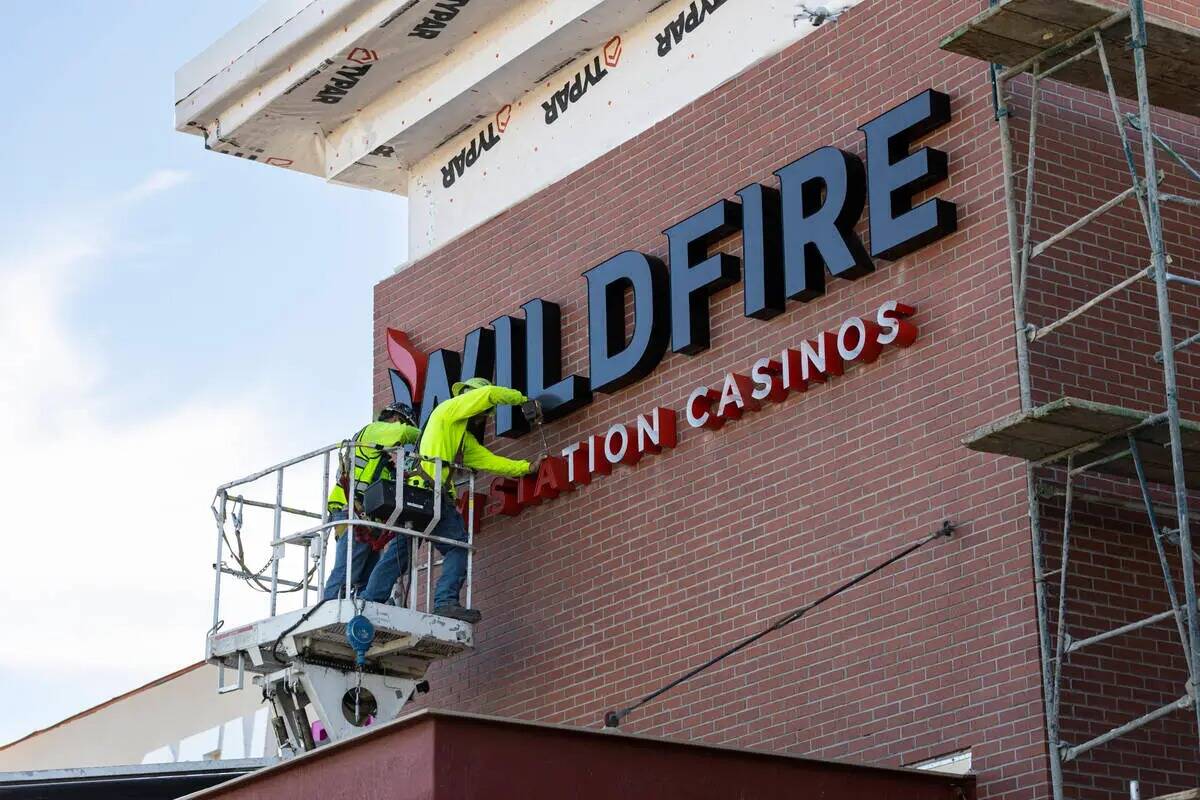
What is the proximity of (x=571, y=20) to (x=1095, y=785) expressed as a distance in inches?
349

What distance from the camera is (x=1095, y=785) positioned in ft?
42.9

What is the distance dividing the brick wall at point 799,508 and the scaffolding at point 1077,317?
0.80 ft

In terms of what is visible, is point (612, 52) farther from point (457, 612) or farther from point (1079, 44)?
point (1079, 44)

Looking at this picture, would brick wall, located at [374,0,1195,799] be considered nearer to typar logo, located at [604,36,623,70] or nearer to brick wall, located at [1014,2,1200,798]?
brick wall, located at [1014,2,1200,798]

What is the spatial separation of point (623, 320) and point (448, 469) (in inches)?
77.4

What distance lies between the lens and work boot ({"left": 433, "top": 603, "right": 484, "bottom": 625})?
57.1 feet

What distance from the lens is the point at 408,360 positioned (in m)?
20.1

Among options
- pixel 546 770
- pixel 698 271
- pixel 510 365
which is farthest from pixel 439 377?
pixel 546 770

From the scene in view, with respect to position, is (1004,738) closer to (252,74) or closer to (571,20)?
(571,20)

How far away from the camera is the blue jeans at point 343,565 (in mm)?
17516

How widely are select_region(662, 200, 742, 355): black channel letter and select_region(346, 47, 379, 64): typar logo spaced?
4.67 metres

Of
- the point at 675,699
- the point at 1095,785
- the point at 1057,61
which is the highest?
Answer: the point at 1057,61

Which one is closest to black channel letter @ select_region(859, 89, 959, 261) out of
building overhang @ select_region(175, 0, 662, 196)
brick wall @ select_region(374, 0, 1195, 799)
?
brick wall @ select_region(374, 0, 1195, 799)

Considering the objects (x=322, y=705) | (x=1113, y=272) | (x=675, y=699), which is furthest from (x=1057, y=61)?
(x=322, y=705)
